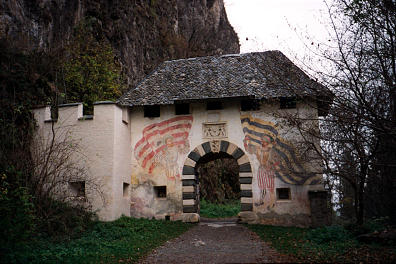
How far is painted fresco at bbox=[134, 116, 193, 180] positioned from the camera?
595 inches

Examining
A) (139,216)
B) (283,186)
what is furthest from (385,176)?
(139,216)

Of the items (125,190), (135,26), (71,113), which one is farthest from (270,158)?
(135,26)

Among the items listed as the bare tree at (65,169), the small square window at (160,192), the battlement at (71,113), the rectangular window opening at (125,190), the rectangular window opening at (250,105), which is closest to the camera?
the bare tree at (65,169)

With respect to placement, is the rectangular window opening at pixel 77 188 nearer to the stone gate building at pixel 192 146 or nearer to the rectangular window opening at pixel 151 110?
the stone gate building at pixel 192 146

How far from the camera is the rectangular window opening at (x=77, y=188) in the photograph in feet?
45.2

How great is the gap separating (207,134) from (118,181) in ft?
13.0

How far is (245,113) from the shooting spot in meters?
15.2

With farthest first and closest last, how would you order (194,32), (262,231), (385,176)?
(194,32) < (385,176) < (262,231)

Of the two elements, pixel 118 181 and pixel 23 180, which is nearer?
pixel 23 180

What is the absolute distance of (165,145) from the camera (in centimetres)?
1528

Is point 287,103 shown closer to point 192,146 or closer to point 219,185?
point 192,146

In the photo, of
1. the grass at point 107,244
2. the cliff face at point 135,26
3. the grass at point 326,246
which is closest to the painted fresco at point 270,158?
the grass at point 326,246

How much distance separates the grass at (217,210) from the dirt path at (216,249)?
651 cm

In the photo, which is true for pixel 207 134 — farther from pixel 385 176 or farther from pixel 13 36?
pixel 13 36
